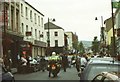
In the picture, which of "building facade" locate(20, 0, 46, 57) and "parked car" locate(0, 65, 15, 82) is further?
"building facade" locate(20, 0, 46, 57)

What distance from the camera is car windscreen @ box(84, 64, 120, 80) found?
10297 millimetres

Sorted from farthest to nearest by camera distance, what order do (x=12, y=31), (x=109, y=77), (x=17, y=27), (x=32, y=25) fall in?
(x=32, y=25), (x=17, y=27), (x=12, y=31), (x=109, y=77)

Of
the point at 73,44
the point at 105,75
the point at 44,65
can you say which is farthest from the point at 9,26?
the point at 73,44

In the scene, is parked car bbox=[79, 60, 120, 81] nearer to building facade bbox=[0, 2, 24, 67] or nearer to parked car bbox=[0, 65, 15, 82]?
parked car bbox=[0, 65, 15, 82]

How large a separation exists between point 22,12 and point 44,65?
12200mm

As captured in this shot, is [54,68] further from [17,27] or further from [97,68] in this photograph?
[17,27]

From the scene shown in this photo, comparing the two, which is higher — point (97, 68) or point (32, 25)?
point (32, 25)

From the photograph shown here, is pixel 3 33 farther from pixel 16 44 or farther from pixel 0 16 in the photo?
pixel 16 44

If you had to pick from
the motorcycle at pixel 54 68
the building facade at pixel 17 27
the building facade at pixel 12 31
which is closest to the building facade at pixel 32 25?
the building facade at pixel 17 27

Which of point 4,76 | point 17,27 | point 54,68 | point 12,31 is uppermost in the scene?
point 17,27

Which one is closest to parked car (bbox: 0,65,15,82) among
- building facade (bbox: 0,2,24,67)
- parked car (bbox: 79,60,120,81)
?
parked car (bbox: 79,60,120,81)

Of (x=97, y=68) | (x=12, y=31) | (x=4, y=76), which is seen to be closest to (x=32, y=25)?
(x=12, y=31)

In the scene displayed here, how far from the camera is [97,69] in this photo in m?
10.5

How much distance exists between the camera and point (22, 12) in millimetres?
50594
